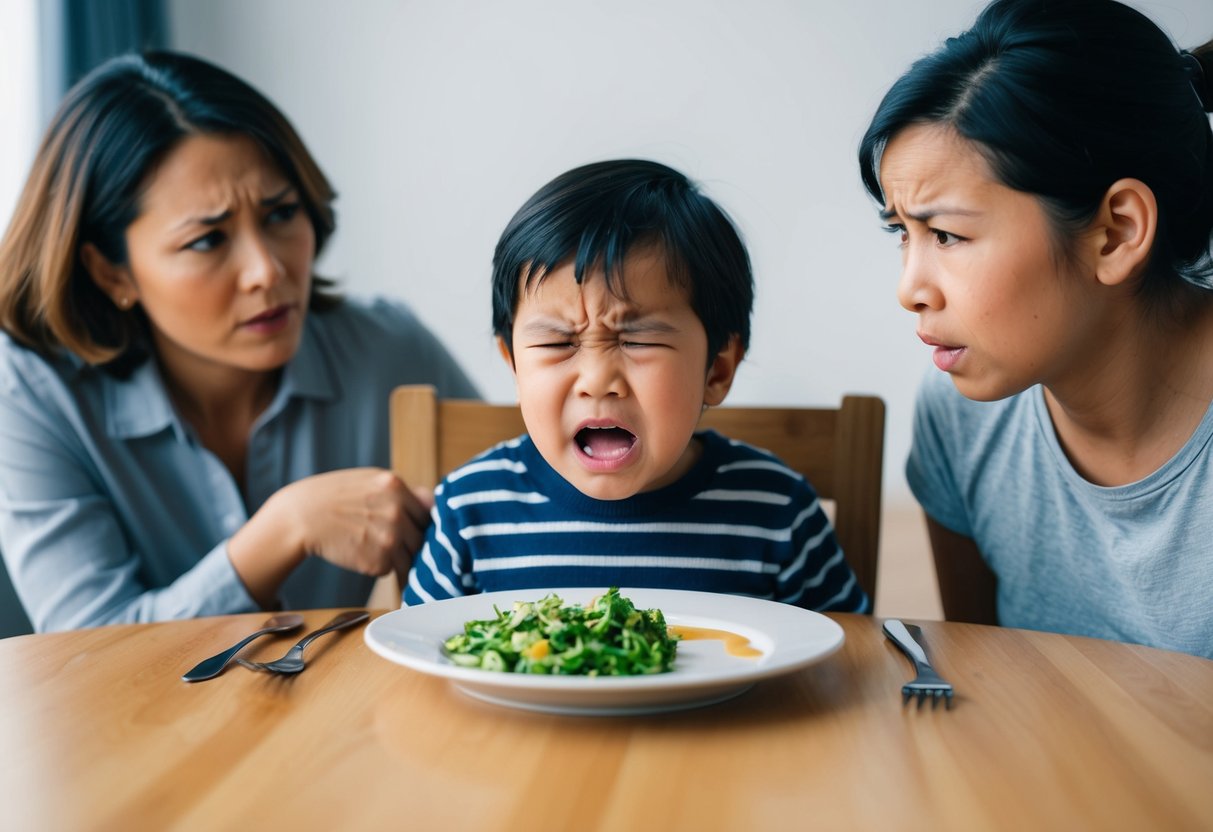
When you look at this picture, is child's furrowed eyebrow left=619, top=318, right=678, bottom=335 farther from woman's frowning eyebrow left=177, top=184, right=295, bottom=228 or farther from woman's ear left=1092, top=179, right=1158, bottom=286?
woman's frowning eyebrow left=177, top=184, right=295, bottom=228

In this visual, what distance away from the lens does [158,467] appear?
1693 mm

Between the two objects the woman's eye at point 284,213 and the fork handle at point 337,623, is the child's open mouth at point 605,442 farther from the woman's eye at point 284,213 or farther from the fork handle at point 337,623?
the woman's eye at point 284,213

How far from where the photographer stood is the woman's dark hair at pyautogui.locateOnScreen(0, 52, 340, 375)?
1600mm

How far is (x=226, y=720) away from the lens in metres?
0.78

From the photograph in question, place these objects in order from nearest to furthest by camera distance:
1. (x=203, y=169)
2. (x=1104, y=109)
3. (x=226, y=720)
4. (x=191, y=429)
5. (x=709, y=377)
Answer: (x=226, y=720) → (x=1104, y=109) → (x=709, y=377) → (x=203, y=169) → (x=191, y=429)

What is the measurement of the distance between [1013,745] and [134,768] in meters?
0.57

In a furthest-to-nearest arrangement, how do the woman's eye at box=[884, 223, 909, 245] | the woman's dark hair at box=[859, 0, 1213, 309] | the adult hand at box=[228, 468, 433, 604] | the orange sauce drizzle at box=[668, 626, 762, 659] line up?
the adult hand at box=[228, 468, 433, 604]
the woman's eye at box=[884, 223, 909, 245]
the woman's dark hair at box=[859, 0, 1213, 309]
the orange sauce drizzle at box=[668, 626, 762, 659]

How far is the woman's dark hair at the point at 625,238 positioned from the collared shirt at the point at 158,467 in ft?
1.97

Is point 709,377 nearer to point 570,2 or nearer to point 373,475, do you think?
point 373,475

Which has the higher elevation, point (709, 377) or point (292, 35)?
point (292, 35)

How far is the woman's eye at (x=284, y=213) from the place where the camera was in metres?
1.66

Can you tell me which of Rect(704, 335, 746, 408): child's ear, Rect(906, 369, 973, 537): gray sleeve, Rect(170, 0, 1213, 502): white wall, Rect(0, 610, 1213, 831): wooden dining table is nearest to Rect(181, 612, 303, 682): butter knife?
Rect(0, 610, 1213, 831): wooden dining table

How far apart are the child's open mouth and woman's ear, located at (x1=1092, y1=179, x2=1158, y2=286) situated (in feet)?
1.74

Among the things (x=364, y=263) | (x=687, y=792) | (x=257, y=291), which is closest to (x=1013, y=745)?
(x=687, y=792)
